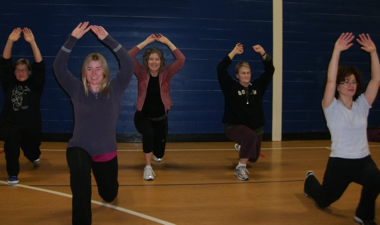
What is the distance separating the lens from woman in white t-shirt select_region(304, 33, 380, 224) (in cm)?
226

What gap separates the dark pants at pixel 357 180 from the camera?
86.1 inches

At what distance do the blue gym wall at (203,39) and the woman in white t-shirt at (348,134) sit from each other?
291 centimetres

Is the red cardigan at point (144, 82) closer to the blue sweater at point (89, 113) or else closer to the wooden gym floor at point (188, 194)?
the wooden gym floor at point (188, 194)

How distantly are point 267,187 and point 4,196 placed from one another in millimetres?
2246

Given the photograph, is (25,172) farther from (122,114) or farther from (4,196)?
(122,114)

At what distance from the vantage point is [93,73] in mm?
2348

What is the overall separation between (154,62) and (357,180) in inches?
84.9

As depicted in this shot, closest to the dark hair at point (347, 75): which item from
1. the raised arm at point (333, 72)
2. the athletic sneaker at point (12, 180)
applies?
the raised arm at point (333, 72)

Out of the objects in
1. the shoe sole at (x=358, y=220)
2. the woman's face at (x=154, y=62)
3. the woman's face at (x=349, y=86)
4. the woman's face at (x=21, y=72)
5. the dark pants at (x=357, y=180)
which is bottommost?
the shoe sole at (x=358, y=220)

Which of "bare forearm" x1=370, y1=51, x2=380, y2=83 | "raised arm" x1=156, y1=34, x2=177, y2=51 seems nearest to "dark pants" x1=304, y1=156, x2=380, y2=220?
"bare forearm" x1=370, y1=51, x2=380, y2=83

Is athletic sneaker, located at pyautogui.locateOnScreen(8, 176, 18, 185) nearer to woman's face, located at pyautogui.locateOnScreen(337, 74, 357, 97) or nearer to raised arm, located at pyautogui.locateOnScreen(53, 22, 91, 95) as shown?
raised arm, located at pyautogui.locateOnScreen(53, 22, 91, 95)

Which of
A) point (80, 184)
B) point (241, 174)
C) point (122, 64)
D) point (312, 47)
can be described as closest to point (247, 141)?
point (241, 174)

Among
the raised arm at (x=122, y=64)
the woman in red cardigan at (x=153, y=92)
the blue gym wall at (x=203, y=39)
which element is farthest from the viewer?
the blue gym wall at (x=203, y=39)

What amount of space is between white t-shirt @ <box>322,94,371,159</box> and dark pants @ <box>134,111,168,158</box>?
168cm
